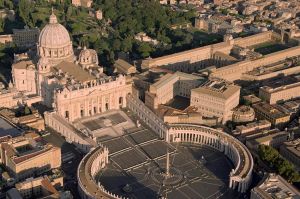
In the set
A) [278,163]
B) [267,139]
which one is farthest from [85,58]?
[278,163]

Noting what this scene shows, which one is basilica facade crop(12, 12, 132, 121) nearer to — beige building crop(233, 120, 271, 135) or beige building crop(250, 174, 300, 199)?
beige building crop(233, 120, 271, 135)

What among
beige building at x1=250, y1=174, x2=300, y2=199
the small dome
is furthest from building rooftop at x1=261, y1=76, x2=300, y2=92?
the small dome

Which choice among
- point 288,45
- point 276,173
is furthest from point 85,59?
point 288,45

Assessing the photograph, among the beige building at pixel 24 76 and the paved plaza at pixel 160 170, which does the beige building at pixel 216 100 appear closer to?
the paved plaza at pixel 160 170

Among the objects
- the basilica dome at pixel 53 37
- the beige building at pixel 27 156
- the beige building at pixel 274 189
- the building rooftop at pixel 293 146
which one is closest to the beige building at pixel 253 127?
the building rooftop at pixel 293 146

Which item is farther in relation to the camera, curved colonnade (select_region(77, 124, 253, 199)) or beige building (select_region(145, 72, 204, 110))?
beige building (select_region(145, 72, 204, 110))

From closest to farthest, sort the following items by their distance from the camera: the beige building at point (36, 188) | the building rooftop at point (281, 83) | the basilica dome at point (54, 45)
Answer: the beige building at point (36, 188) → the building rooftop at point (281, 83) → the basilica dome at point (54, 45)
